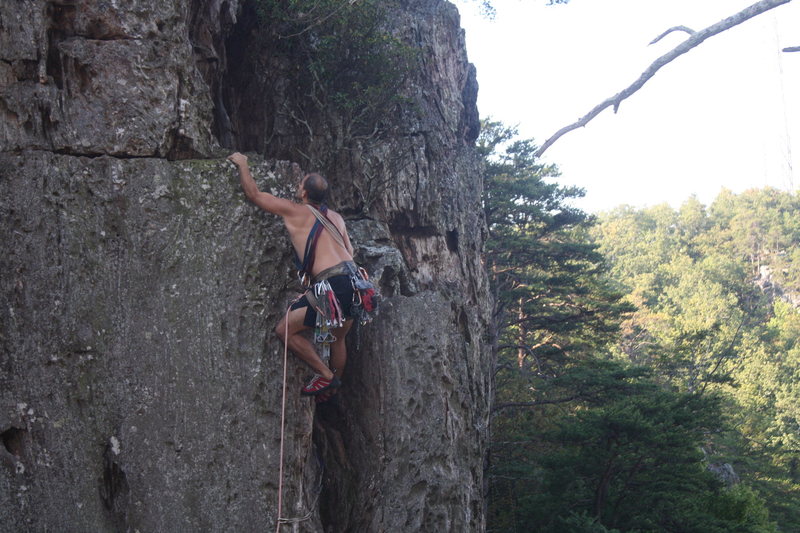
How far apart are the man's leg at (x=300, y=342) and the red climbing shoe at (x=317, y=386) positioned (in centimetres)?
4

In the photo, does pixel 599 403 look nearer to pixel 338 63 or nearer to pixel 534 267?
pixel 534 267

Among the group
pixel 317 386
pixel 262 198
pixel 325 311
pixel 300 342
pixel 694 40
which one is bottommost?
pixel 317 386

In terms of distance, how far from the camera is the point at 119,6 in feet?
18.9

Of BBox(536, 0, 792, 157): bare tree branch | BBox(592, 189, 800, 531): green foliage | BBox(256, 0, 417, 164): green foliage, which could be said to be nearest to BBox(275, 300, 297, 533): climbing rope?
BBox(256, 0, 417, 164): green foliage

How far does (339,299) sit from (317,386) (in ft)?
2.55

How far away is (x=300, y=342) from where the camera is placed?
5.75 m

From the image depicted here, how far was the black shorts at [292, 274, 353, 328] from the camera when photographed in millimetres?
5656

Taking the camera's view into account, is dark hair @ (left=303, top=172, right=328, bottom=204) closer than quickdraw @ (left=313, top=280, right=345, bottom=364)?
No

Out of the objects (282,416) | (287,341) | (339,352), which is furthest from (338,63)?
(282,416)

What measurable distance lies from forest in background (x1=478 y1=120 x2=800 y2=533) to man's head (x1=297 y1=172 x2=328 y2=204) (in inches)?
352

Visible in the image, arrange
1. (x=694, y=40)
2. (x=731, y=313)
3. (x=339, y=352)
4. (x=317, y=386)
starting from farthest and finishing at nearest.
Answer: (x=731, y=313)
(x=694, y=40)
(x=339, y=352)
(x=317, y=386)

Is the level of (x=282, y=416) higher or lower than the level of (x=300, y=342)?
lower

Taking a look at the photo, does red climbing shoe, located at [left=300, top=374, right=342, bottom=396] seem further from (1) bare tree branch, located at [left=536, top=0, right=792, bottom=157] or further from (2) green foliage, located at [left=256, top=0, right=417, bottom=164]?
(1) bare tree branch, located at [left=536, top=0, right=792, bottom=157]

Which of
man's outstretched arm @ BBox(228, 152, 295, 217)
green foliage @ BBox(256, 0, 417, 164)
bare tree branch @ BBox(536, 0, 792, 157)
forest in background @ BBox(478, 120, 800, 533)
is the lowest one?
forest in background @ BBox(478, 120, 800, 533)
